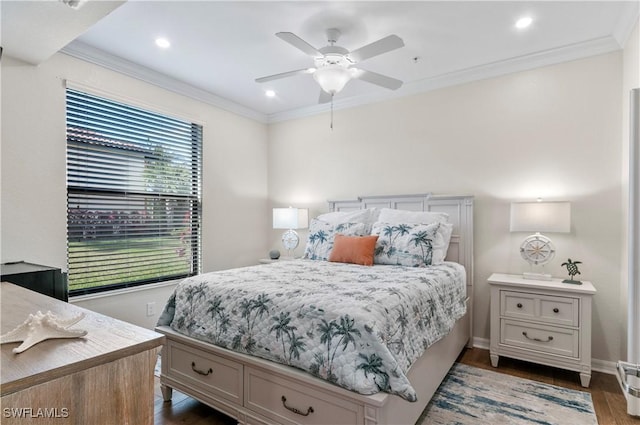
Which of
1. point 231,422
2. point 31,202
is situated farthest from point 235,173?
point 231,422

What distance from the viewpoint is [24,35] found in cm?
218

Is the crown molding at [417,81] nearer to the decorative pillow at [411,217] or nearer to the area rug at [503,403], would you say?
the decorative pillow at [411,217]

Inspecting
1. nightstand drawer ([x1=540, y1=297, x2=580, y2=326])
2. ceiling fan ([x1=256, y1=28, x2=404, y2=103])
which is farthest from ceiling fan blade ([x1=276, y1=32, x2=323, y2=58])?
nightstand drawer ([x1=540, y1=297, x2=580, y2=326])

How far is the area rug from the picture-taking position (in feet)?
6.81

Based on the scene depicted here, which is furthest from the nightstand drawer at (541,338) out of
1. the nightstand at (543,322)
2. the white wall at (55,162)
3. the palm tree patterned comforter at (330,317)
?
the white wall at (55,162)

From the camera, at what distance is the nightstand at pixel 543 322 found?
2.51 meters

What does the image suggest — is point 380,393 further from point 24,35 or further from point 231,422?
point 24,35

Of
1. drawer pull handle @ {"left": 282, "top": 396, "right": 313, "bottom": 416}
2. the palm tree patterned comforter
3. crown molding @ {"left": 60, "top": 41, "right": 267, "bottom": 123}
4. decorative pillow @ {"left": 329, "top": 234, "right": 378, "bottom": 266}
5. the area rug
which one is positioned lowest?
the area rug

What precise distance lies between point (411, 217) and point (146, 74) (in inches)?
119

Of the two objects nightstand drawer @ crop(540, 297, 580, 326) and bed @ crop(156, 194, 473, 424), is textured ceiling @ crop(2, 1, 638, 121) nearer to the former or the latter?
bed @ crop(156, 194, 473, 424)

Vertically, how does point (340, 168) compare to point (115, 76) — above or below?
below

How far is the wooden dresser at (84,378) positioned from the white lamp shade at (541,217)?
2.95 m

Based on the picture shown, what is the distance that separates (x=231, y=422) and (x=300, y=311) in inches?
39.6

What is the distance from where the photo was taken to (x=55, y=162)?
2.72 meters
